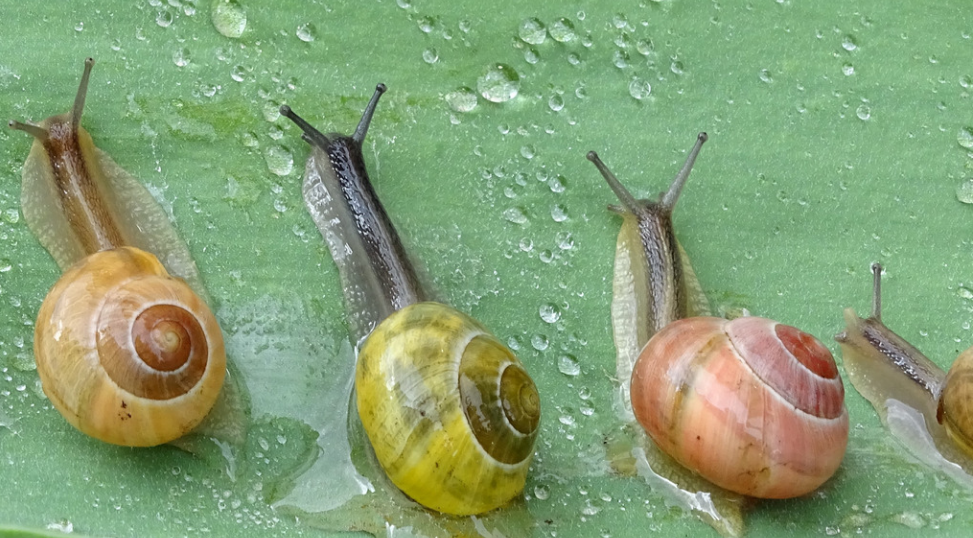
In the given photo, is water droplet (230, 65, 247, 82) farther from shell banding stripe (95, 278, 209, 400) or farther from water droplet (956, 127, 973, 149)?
water droplet (956, 127, 973, 149)

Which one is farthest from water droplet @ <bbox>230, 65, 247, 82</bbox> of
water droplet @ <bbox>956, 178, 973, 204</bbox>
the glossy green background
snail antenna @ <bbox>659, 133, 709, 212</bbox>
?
water droplet @ <bbox>956, 178, 973, 204</bbox>

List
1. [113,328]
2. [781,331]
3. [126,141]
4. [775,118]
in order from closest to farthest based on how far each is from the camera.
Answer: [113,328] < [781,331] < [126,141] < [775,118]

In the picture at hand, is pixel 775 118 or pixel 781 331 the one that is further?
pixel 775 118

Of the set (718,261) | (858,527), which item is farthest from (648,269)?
(858,527)

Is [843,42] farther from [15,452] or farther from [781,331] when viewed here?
[15,452]

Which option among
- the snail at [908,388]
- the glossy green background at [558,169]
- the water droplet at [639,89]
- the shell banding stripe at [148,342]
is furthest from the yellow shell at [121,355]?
the snail at [908,388]

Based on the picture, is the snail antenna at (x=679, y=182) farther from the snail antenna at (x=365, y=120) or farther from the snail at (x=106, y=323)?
the snail at (x=106, y=323)
